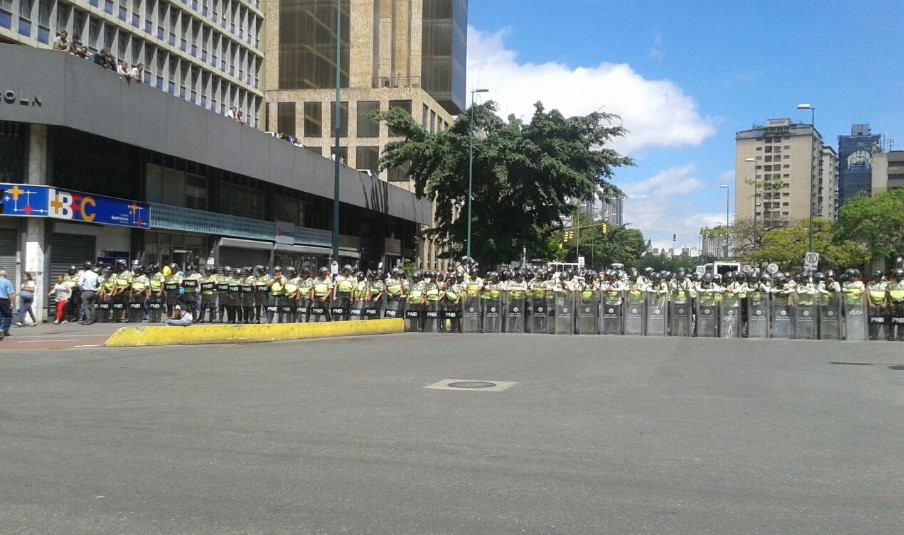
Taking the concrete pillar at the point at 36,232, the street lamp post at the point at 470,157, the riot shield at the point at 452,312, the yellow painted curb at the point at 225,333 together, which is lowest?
the yellow painted curb at the point at 225,333

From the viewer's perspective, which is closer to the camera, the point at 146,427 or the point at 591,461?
the point at 591,461

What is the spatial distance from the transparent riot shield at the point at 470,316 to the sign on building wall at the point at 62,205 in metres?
12.4

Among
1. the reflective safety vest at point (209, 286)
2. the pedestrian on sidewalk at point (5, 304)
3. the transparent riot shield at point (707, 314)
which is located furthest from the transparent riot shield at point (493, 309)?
the pedestrian on sidewalk at point (5, 304)

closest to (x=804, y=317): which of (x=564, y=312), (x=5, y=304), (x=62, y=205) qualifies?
(x=564, y=312)

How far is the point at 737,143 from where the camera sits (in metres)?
159

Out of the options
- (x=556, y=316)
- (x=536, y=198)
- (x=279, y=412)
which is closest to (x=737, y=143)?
(x=536, y=198)

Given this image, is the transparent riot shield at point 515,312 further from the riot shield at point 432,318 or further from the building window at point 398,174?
the building window at point 398,174

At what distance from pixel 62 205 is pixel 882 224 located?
180ft

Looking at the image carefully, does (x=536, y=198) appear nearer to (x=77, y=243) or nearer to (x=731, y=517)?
(x=77, y=243)

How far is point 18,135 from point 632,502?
2355cm

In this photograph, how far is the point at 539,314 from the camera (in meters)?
22.3

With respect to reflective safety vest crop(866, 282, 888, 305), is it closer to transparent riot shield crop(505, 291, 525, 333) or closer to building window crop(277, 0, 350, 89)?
transparent riot shield crop(505, 291, 525, 333)

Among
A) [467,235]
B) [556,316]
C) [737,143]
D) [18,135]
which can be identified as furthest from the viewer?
[737,143]

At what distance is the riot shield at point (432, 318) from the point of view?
22.3 meters
